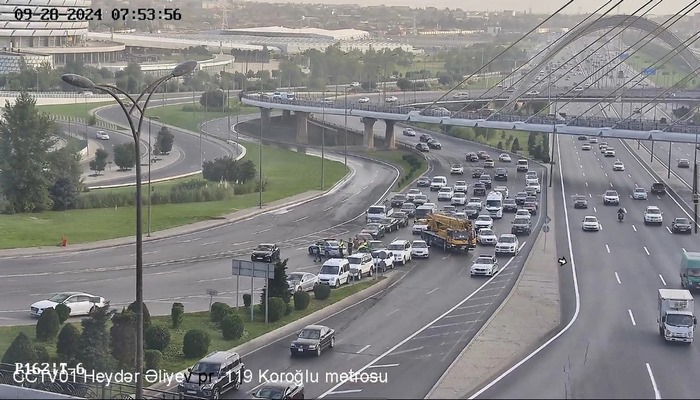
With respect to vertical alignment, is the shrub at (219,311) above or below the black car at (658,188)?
above

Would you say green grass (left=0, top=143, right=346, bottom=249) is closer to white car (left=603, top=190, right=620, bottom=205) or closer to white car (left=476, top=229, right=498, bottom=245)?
white car (left=476, top=229, right=498, bottom=245)

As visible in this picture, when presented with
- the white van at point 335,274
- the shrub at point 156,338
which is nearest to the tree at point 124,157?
the white van at point 335,274

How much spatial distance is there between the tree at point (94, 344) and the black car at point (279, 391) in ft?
10.7

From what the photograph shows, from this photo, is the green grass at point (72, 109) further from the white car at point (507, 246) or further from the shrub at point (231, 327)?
the shrub at point (231, 327)

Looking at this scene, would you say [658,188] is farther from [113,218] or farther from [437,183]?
[113,218]

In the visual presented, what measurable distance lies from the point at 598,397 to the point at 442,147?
68226 millimetres

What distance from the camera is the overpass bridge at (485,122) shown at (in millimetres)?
61625

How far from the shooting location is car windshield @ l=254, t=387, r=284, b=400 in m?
17.5

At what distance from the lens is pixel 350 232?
140 feet

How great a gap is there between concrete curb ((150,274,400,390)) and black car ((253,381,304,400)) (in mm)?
2683

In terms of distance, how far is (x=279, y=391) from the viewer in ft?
57.9

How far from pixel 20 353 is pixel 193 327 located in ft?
18.2

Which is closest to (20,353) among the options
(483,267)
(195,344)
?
(195,344)

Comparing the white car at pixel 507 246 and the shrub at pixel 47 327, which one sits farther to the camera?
the white car at pixel 507 246
